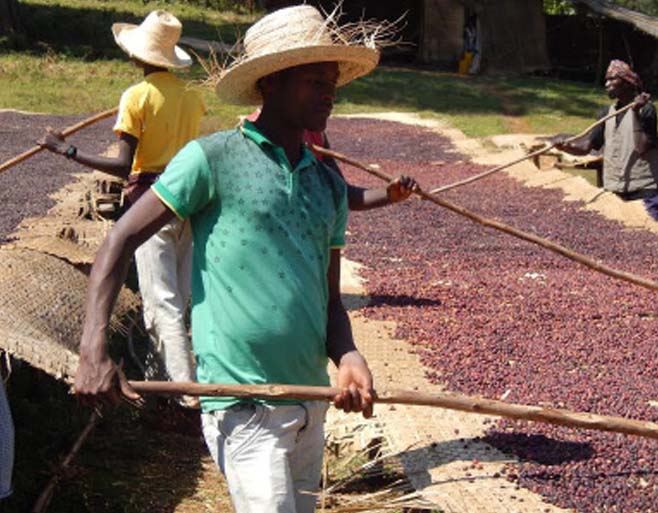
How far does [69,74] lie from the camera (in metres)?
22.4

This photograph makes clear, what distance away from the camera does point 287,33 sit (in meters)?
3.26

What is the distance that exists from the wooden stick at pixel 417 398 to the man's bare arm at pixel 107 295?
9 centimetres

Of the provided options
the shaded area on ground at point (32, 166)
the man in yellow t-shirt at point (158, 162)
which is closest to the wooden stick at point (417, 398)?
the man in yellow t-shirt at point (158, 162)

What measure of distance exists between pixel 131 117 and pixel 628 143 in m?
6.20

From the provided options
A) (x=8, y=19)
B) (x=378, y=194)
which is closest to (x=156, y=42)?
(x=378, y=194)

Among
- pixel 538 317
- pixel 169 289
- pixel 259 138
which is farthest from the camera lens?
pixel 538 317

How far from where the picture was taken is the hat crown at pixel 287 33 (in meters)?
3.23

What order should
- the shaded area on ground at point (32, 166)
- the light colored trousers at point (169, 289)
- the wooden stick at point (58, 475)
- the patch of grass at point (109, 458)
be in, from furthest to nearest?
the shaded area on ground at point (32, 166) < the light colored trousers at point (169, 289) < the patch of grass at point (109, 458) < the wooden stick at point (58, 475)

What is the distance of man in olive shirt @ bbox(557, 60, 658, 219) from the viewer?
10.7 meters

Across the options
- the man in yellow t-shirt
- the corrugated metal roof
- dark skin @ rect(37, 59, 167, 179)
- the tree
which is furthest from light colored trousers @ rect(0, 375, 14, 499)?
the tree

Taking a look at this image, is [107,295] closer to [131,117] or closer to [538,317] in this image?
[131,117]

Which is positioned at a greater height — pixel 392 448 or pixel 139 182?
pixel 139 182

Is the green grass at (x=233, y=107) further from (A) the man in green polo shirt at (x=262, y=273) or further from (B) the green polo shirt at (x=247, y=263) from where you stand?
(B) the green polo shirt at (x=247, y=263)

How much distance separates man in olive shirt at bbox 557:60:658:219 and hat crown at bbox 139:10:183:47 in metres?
5.02
